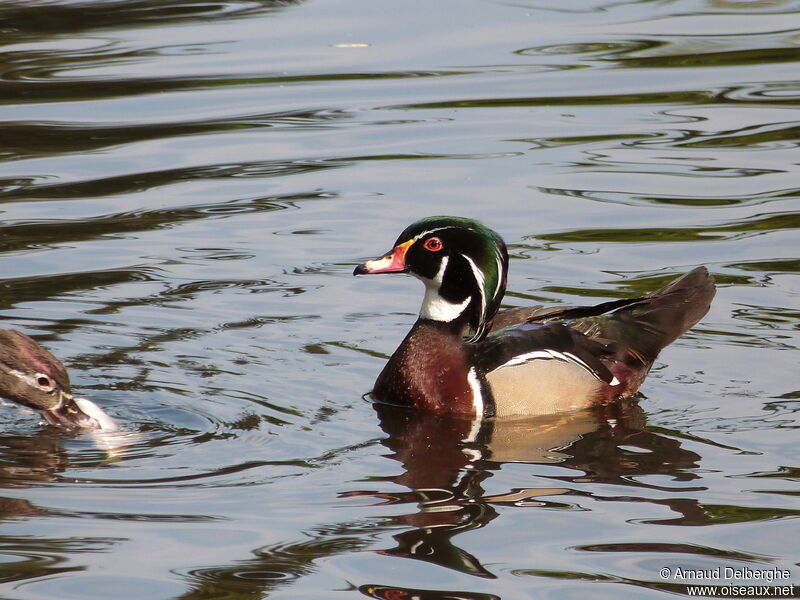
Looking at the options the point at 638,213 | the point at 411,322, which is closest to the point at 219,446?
the point at 411,322

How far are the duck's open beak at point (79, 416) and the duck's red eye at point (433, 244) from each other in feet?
7.68

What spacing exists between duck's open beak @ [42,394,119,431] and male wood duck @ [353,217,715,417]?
184 centimetres

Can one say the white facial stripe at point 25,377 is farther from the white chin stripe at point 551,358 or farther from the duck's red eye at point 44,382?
the white chin stripe at point 551,358

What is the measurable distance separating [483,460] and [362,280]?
361 cm

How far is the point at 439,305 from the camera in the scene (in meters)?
9.94

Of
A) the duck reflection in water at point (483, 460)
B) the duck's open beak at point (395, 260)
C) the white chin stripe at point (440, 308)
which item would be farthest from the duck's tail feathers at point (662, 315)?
the duck's open beak at point (395, 260)

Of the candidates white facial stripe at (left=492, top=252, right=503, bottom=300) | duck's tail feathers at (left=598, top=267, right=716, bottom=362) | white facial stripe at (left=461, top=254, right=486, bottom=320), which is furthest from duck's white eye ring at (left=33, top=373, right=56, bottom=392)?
duck's tail feathers at (left=598, top=267, right=716, bottom=362)

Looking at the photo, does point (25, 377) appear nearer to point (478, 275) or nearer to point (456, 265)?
point (456, 265)

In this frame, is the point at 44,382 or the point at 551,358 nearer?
the point at 44,382

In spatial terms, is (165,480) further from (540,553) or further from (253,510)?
(540,553)

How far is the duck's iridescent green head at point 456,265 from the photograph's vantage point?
9758 millimetres

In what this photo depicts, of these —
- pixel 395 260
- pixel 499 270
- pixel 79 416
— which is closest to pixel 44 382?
pixel 79 416

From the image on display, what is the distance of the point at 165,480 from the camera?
7945 millimetres

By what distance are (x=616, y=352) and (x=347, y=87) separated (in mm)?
8047
